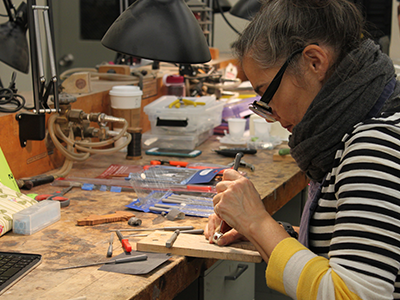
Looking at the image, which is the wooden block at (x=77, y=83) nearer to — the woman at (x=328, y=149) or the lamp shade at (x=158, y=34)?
the lamp shade at (x=158, y=34)

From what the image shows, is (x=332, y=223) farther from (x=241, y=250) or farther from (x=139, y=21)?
(x=139, y=21)

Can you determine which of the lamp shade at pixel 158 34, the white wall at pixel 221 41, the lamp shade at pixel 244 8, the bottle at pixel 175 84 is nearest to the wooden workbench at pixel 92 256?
the lamp shade at pixel 158 34

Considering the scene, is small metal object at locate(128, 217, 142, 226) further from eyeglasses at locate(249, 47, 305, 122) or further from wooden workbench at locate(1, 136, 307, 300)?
eyeglasses at locate(249, 47, 305, 122)

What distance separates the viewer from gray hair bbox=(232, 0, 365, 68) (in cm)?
104

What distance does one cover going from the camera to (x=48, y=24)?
162 centimetres

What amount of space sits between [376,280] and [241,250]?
38 cm

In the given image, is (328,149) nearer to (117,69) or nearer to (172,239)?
(172,239)

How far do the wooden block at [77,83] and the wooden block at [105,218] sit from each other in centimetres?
95

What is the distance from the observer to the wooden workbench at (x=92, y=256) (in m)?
0.93

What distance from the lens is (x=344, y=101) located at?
0.99 metres

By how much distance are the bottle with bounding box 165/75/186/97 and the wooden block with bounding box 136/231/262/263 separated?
1.91 m

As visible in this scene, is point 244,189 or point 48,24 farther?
point 48,24

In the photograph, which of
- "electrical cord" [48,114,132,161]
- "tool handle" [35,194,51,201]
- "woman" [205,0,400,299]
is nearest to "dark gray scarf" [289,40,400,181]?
"woman" [205,0,400,299]

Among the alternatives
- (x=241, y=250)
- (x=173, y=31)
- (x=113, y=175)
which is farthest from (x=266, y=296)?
(x=173, y=31)
